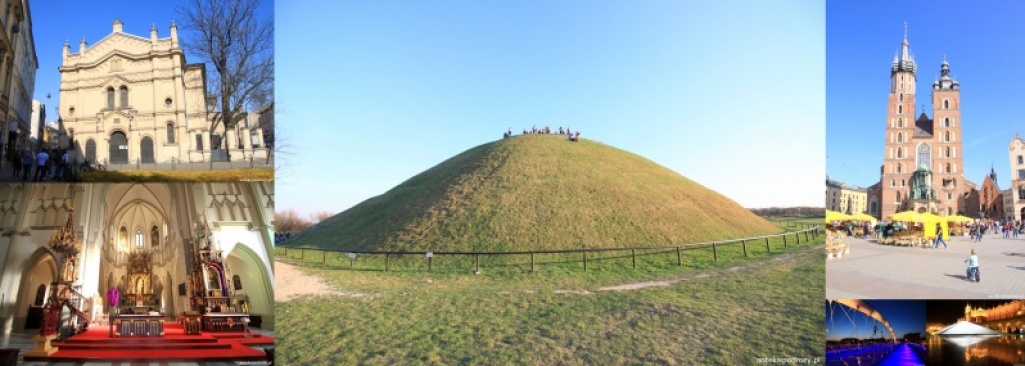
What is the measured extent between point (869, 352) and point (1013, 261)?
Result: 5788mm

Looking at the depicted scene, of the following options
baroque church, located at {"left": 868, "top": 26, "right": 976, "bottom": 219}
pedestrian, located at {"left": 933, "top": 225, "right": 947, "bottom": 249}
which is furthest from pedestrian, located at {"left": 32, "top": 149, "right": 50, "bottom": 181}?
pedestrian, located at {"left": 933, "top": 225, "right": 947, "bottom": 249}

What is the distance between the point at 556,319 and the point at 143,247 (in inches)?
280

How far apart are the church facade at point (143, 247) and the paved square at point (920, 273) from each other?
36.2 feet

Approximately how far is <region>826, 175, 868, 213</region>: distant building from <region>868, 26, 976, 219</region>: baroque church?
0.43m

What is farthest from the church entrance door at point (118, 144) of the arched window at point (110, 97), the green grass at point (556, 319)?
the green grass at point (556, 319)

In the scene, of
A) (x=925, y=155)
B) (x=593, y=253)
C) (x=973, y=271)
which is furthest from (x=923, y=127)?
(x=593, y=253)

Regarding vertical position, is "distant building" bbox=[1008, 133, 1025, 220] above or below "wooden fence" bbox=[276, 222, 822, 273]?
above

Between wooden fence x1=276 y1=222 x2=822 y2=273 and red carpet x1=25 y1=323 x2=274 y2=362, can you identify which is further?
wooden fence x1=276 y1=222 x2=822 y2=273

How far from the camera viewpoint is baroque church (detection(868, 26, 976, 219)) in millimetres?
18188

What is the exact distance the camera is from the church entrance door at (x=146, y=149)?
8.89 meters

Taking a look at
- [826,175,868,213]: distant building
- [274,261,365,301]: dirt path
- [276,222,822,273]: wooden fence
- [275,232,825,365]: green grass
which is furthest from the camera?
[276,222,822,273]: wooden fence

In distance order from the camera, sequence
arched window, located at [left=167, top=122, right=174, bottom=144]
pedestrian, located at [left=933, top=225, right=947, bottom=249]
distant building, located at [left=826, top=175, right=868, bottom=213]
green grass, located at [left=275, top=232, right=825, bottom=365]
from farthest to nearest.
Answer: pedestrian, located at [left=933, top=225, right=947, bottom=249] → distant building, located at [left=826, top=175, right=868, bottom=213] → green grass, located at [left=275, top=232, right=825, bottom=365] → arched window, located at [left=167, top=122, right=174, bottom=144]

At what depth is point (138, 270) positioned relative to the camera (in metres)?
9.03

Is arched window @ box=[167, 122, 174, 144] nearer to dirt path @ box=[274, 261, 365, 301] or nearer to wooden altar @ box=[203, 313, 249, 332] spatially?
wooden altar @ box=[203, 313, 249, 332]
